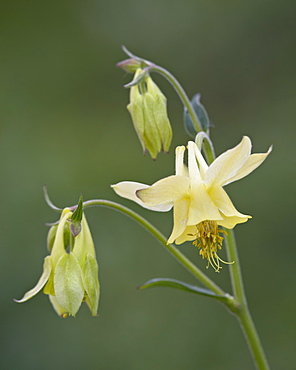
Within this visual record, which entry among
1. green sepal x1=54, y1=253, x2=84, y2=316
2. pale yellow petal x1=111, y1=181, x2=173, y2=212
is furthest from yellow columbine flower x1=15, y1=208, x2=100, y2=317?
pale yellow petal x1=111, y1=181, x2=173, y2=212

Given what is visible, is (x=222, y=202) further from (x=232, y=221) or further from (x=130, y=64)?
(x=130, y=64)

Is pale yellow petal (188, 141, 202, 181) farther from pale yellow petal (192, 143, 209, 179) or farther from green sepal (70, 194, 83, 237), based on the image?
green sepal (70, 194, 83, 237)

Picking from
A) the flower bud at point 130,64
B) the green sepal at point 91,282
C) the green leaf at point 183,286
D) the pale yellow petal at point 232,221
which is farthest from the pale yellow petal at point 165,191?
the flower bud at point 130,64

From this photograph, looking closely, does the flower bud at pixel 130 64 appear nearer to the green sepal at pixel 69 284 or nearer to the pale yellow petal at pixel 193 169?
the pale yellow petal at pixel 193 169

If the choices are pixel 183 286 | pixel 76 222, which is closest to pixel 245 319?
pixel 183 286

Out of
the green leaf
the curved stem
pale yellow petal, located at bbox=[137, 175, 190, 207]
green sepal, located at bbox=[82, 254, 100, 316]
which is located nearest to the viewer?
pale yellow petal, located at bbox=[137, 175, 190, 207]

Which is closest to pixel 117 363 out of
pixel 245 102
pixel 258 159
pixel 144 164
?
pixel 144 164
